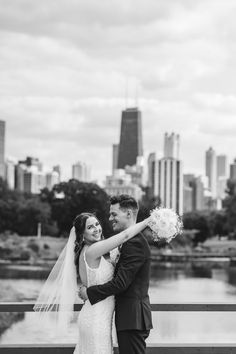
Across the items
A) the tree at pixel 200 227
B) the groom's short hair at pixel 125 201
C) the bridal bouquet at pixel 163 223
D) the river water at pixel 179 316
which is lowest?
the river water at pixel 179 316

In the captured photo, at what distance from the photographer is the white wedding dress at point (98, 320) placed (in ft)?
16.8

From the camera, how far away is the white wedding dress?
5.11 m

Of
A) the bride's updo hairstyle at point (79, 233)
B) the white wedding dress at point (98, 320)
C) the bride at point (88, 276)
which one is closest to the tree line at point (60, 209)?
the bride at point (88, 276)

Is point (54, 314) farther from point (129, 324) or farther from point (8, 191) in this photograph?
point (8, 191)

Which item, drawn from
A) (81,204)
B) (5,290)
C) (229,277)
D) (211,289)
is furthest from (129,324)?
(81,204)

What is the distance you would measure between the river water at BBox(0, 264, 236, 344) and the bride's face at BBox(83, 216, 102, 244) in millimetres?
1054

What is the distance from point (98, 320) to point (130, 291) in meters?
0.34

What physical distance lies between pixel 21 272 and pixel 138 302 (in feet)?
170

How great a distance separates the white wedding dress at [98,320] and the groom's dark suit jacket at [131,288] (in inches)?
3.1

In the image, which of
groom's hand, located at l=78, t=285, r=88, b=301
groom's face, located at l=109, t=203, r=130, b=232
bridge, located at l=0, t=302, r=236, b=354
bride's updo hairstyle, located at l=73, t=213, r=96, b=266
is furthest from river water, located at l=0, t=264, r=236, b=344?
groom's face, located at l=109, t=203, r=130, b=232

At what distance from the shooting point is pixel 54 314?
568 centimetres

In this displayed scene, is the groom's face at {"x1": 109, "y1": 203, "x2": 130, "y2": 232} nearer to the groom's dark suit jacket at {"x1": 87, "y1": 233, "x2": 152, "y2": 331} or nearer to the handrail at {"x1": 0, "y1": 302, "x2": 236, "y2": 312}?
the groom's dark suit jacket at {"x1": 87, "y1": 233, "x2": 152, "y2": 331}

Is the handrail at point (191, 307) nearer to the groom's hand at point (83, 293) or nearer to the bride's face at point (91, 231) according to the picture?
the groom's hand at point (83, 293)

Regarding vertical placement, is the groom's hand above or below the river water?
above
